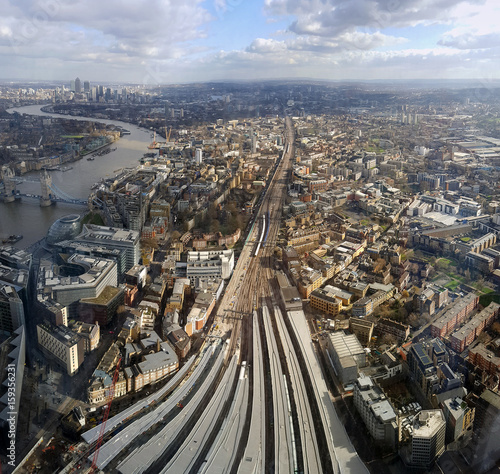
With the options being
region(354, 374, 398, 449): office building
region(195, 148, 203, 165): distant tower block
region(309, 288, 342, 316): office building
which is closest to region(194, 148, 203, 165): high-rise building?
region(195, 148, 203, 165): distant tower block

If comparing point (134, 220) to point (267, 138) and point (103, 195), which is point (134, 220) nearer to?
point (103, 195)

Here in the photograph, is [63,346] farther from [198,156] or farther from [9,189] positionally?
[198,156]

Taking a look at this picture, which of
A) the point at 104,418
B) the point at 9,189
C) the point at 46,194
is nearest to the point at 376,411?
the point at 104,418

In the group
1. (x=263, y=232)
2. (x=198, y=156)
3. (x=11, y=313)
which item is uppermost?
(x=198, y=156)

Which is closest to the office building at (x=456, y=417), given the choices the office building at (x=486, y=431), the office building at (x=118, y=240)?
the office building at (x=486, y=431)

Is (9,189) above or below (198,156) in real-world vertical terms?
below

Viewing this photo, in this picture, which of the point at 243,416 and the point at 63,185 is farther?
the point at 63,185

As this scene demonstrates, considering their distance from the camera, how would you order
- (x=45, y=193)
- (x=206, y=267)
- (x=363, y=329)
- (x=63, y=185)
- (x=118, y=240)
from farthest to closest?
(x=63, y=185) → (x=45, y=193) → (x=118, y=240) → (x=206, y=267) → (x=363, y=329)

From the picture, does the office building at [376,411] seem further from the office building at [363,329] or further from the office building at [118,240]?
the office building at [118,240]
